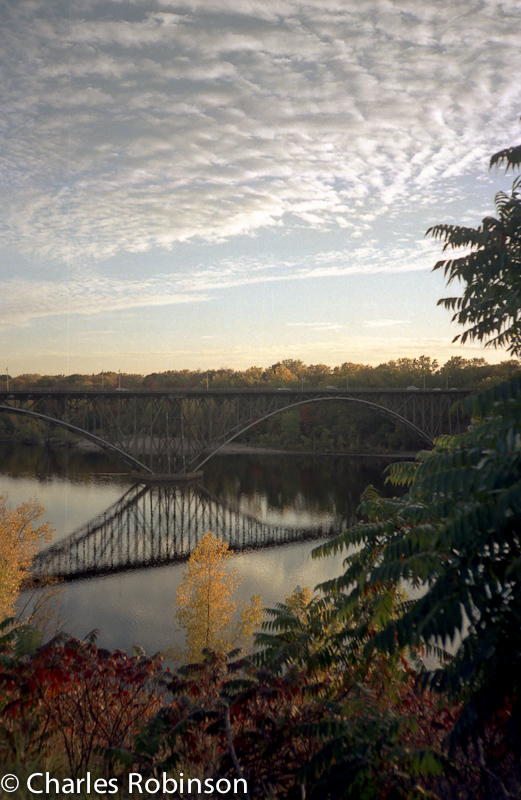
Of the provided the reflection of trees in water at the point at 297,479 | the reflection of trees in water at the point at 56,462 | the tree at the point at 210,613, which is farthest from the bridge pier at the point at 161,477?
the tree at the point at 210,613

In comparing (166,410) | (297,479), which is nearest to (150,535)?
(166,410)

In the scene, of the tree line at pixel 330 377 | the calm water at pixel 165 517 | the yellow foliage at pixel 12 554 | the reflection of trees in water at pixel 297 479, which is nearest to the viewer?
the yellow foliage at pixel 12 554

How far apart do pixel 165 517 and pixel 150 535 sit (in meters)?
4.04

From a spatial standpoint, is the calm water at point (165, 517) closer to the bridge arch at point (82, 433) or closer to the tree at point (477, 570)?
the bridge arch at point (82, 433)

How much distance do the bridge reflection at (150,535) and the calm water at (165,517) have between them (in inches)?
4.5

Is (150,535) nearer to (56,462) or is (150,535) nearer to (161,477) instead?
(161,477)

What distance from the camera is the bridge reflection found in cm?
2688

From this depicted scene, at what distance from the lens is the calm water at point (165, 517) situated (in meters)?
20.9

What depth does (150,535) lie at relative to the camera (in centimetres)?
3219

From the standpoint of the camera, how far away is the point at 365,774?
3.42 m

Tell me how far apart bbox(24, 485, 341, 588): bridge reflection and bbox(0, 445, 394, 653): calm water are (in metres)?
0.12

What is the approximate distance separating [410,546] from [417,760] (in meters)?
1.69

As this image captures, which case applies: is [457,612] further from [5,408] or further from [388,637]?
[5,408]

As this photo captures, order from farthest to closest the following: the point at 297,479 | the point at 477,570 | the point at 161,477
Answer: the point at 297,479, the point at 161,477, the point at 477,570
